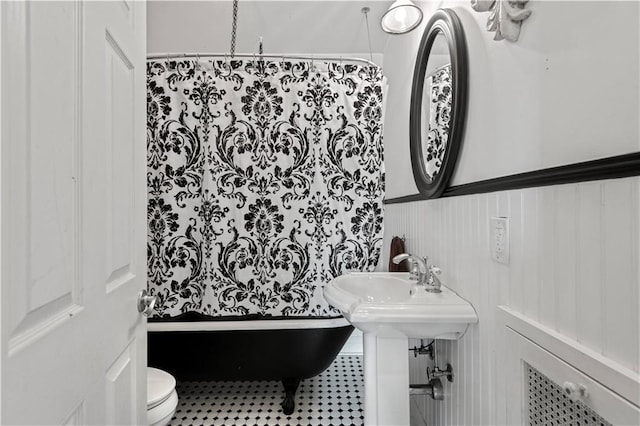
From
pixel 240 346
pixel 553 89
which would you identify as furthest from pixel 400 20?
pixel 240 346

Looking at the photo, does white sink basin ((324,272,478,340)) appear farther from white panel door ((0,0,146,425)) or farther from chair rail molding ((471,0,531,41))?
chair rail molding ((471,0,531,41))

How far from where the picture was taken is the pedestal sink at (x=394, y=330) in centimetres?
99

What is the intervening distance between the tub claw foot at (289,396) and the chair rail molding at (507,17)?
182 cm

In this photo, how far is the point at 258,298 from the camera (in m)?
1.73

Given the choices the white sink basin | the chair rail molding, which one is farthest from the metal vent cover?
the chair rail molding

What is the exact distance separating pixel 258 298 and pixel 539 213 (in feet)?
4.62

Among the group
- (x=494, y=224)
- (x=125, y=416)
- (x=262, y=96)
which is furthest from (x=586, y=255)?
(x=262, y=96)

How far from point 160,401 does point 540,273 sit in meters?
1.36

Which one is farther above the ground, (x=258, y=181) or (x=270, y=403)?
(x=258, y=181)

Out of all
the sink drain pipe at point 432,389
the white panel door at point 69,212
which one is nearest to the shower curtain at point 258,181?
the sink drain pipe at point 432,389

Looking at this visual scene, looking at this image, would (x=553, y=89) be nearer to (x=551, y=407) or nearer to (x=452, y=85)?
(x=452, y=85)

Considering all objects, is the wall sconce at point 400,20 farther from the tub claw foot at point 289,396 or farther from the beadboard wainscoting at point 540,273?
the tub claw foot at point 289,396

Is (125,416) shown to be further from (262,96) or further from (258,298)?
(262,96)

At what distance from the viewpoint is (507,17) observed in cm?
79
